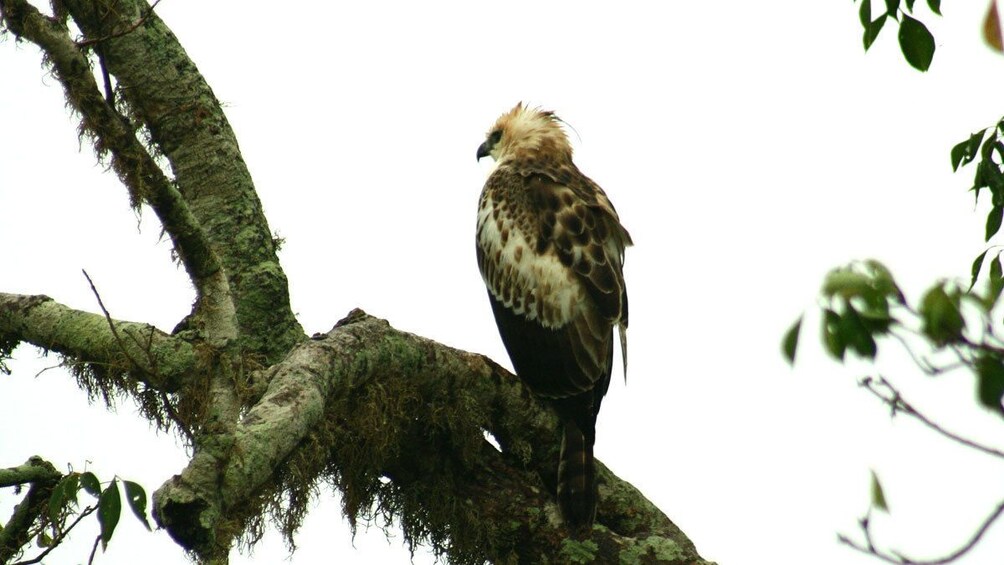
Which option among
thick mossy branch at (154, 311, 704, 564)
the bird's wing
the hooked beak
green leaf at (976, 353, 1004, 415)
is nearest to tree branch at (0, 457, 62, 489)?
thick mossy branch at (154, 311, 704, 564)

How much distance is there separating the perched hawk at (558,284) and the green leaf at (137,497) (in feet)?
7.57

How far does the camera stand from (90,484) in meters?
2.98

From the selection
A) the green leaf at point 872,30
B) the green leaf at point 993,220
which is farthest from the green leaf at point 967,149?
the green leaf at point 872,30

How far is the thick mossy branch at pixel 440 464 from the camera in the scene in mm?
4227

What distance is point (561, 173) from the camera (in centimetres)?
627

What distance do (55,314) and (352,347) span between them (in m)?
1.31

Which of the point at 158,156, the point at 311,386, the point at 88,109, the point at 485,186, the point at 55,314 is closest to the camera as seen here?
the point at 311,386

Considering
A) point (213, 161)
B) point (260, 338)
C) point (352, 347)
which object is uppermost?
point (213, 161)

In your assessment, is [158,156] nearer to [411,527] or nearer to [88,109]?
[88,109]

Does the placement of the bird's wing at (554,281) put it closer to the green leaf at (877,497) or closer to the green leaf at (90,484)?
the green leaf at (90,484)

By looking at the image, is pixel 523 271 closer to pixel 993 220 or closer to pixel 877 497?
pixel 993 220

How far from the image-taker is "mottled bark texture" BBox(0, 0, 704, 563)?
3.74 metres

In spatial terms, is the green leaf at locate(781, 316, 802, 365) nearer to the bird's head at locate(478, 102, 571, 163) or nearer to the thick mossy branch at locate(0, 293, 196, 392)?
the thick mossy branch at locate(0, 293, 196, 392)

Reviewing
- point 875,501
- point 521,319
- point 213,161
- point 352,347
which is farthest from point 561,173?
point 875,501
